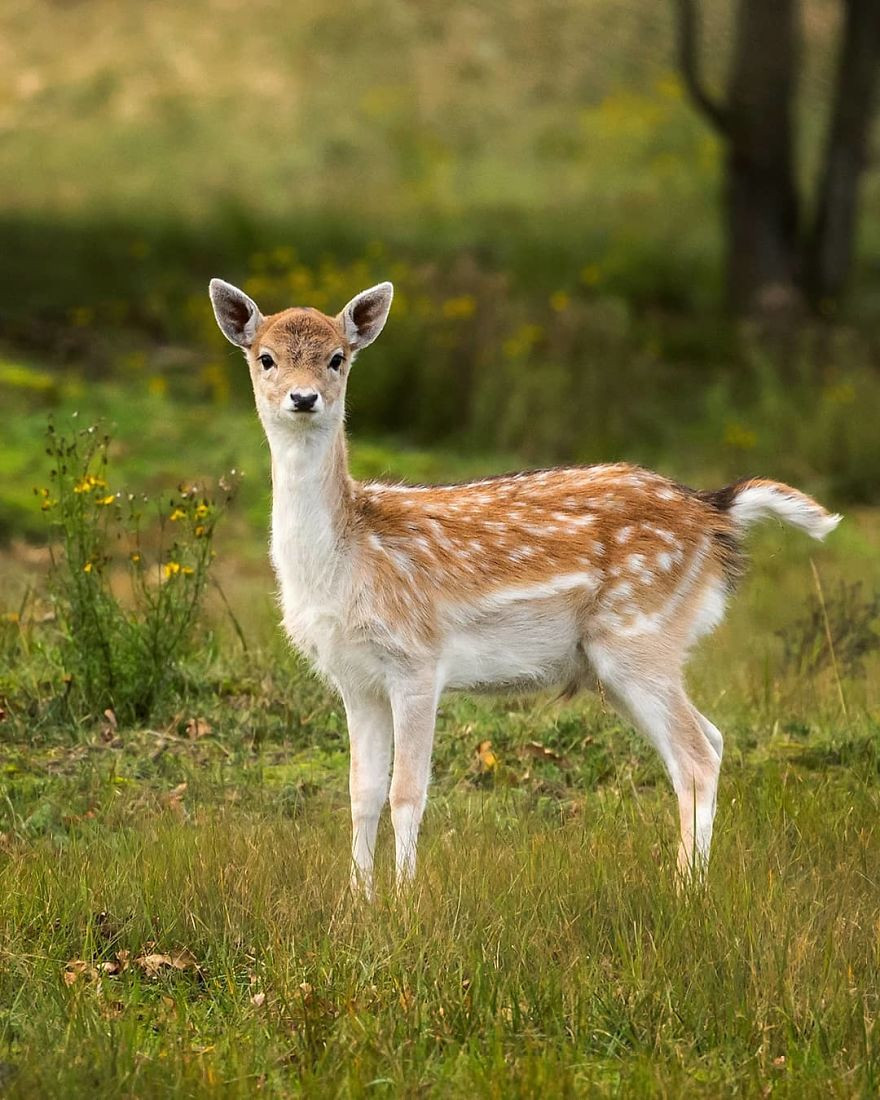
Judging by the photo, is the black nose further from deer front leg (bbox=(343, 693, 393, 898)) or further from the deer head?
deer front leg (bbox=(343, 693, 393, 898))

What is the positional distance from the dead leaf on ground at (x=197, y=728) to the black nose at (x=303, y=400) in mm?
1886

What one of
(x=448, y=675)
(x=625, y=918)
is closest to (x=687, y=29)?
(x=448, y=675)

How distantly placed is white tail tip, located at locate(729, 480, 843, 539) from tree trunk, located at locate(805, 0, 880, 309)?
36.0 ft

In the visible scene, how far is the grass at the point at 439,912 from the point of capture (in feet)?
14.6

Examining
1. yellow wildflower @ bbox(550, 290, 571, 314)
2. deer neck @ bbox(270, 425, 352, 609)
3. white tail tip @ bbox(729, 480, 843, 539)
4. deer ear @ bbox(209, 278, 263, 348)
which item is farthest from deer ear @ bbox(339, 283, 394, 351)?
yellow wildflower @ bbox(550, 290, 571, 314)

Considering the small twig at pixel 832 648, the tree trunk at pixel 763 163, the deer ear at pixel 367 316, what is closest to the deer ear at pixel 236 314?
the deer ear at pixel 367 316

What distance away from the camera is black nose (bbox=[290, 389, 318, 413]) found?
5.84 metres

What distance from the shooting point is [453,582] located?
20.6 feet

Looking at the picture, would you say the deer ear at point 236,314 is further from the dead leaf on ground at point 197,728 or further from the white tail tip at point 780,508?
the white tail tip at point 780,508

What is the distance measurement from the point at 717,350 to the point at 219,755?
10.9 m

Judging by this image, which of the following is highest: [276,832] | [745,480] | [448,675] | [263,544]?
[745,480]

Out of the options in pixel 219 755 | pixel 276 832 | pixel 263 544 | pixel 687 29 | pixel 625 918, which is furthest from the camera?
pixel 687 29

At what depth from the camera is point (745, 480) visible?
6895 millimetres

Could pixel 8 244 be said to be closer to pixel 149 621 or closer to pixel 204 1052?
pixel 149 621
